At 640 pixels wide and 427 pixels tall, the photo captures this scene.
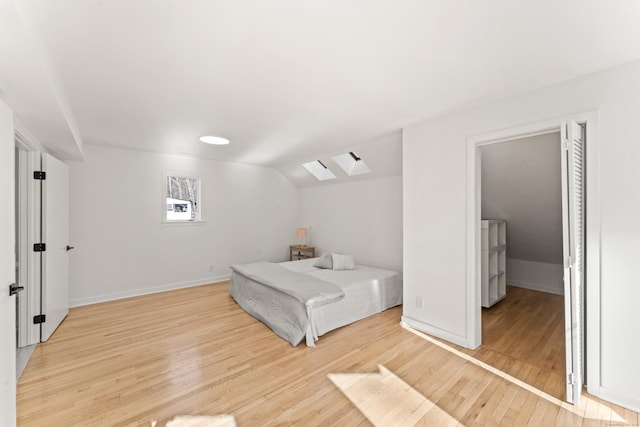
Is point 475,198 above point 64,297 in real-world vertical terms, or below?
above

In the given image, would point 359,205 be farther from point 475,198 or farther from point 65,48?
point 65,48

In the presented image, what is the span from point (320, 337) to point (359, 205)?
8.89 feet

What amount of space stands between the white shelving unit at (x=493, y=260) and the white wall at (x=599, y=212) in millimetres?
1192

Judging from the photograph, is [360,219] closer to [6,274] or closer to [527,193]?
Answer: [527,193]

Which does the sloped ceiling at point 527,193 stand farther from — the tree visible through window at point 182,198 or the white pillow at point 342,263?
the tree visible through window at point 182,198

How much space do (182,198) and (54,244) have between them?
2.13 metres

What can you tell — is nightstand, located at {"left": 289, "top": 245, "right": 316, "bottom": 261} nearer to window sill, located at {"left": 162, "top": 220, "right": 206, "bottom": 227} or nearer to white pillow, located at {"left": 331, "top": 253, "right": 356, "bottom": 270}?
white pillow, located at {"left": 331, "top": 253, "right": 356, "bottom": 270}

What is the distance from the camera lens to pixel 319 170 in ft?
18.5

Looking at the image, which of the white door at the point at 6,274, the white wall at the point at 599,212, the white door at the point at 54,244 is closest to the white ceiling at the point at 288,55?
the white wall at the point at 599,212

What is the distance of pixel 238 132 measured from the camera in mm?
3590

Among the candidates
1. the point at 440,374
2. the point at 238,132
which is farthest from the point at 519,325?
the point at 238,132

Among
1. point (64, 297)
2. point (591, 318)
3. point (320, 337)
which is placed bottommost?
point (320, 337)

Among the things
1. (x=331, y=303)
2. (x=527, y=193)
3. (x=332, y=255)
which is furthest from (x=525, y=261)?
(x=331, y=303)

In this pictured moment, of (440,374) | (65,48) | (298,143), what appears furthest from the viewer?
(298,143)
